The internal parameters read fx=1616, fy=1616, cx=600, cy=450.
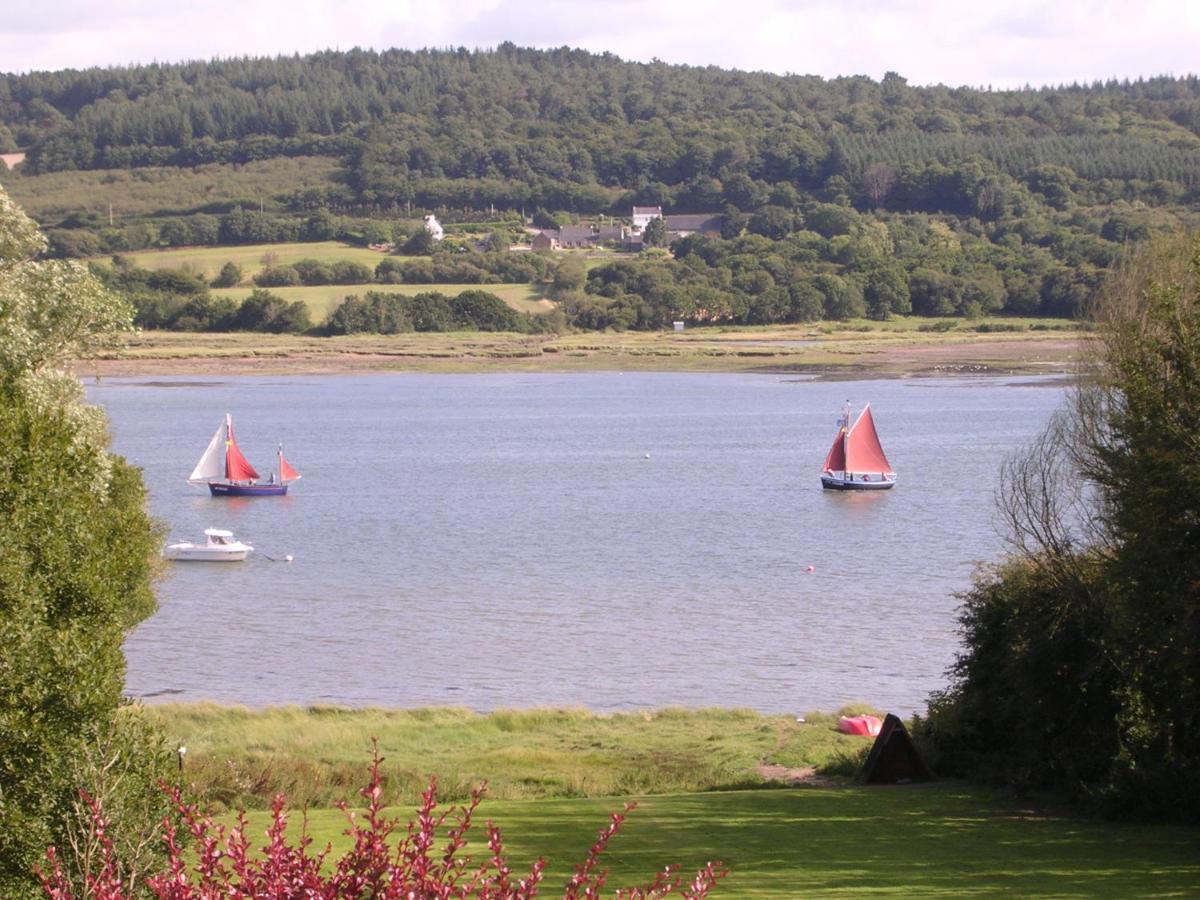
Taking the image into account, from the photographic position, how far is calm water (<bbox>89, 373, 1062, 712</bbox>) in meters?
27.4

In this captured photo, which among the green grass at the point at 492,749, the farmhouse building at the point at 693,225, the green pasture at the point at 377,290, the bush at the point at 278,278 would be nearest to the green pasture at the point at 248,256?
the bush at the point at 278,278

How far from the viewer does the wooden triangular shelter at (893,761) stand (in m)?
17.8

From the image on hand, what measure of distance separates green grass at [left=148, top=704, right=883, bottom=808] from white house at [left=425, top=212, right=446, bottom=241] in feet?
396

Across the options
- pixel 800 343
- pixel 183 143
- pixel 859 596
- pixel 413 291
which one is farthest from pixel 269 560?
pixel 183 143

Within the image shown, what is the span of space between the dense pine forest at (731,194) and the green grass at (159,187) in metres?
0.57

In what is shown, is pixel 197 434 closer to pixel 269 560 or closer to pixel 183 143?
pixel 269 560

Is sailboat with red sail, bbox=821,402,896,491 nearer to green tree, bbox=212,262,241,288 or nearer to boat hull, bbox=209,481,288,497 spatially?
boat hull, bbox=209,481,288,497

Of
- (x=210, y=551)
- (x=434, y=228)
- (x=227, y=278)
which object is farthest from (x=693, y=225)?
(x=210, y=551)

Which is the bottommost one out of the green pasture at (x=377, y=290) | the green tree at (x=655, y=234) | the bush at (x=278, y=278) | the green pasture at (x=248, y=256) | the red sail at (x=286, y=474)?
the red sail at (x=286, y=474)

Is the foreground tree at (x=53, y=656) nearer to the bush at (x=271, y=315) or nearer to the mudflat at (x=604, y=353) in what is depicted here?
the mudflat at (x=604, y=353)

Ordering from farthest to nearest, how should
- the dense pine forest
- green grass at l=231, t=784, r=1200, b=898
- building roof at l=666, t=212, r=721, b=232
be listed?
building roof at l=666, t=212, r=721, b=232 → the dense pine forest → green grass at l=231, t=784, r=1200, b=898

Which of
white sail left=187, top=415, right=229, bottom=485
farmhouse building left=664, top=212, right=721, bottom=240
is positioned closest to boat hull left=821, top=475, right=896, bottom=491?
white sail left=187, top=415, right=229, bottom=485

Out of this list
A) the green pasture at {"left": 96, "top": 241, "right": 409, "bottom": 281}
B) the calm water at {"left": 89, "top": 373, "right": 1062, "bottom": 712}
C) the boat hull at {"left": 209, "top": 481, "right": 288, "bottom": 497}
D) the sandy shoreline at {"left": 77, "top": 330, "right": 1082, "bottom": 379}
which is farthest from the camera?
the green pasture at {"left": 96, "top": 241, "right": 409, "bottom": 281}

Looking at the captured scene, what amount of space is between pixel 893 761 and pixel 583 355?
8137 cm
